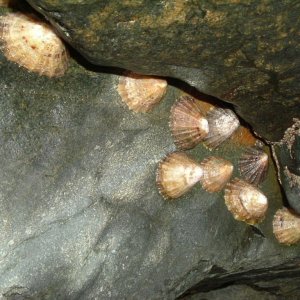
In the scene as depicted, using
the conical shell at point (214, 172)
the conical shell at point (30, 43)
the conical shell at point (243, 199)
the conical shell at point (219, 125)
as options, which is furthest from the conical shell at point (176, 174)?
the conical shell at point (30, 43)

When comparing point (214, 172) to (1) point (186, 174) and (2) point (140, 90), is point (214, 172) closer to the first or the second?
(1) point (186, 174)

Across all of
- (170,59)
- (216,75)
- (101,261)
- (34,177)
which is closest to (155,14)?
(170,59)

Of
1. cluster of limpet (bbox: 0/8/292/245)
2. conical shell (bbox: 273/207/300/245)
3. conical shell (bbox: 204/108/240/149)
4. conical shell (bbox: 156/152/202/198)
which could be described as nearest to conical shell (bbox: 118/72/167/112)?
cluster of limpet (bbox: 0/8/292/245)

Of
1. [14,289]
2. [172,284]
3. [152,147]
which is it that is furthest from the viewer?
[172,284]

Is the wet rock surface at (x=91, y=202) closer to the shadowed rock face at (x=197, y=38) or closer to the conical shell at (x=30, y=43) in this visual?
the conical shell at (x=30, y=43)

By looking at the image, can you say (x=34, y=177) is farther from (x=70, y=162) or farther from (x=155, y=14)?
(x=155, y=14)

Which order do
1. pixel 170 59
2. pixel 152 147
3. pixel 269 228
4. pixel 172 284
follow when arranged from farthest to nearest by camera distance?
pixel 269 228
pixel 172 284
pixel 152 147
pixel 170 59

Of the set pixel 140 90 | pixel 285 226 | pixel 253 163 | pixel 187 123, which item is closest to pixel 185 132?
pixel 187 123
